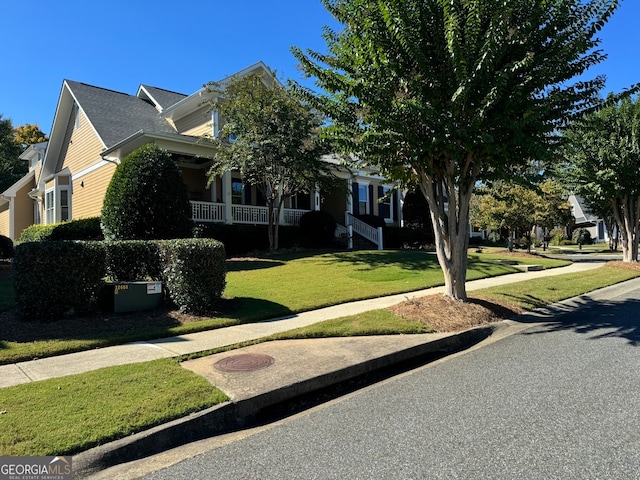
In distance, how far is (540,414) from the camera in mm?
4172

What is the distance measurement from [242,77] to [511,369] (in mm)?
16862

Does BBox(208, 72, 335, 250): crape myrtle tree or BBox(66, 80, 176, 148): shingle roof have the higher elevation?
BBox(66, 80, 176, 148): shingle roof

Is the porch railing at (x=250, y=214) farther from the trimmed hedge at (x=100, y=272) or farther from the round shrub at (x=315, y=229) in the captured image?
the trimmed hedge at (x=100, y=272)

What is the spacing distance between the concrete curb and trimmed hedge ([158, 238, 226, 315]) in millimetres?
3901

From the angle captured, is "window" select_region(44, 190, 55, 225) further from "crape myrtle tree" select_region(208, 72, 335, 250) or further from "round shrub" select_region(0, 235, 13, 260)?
"crape myrtle tree" select_region(208, 72, 335, 250)

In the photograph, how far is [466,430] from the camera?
3869 mm

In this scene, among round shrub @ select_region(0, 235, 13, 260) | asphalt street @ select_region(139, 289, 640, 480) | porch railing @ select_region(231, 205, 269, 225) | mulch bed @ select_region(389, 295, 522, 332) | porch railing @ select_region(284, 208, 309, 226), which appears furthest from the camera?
porch railing @ select_region(284, 208, 309, 226)

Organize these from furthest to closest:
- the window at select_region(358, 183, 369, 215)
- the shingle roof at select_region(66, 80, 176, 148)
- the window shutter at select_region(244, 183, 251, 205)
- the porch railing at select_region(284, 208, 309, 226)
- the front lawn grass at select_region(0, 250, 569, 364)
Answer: the window at select_region(358, 183, 369, 215) < the window shutter at select_region(244, 183, 251, 205) < the porch railing at select_region(284, 208, 309, 226) < the shingle roof at select_region(66, 80, 176, 148) < the front lawn grass at select_region(0, 250, 569, 364)

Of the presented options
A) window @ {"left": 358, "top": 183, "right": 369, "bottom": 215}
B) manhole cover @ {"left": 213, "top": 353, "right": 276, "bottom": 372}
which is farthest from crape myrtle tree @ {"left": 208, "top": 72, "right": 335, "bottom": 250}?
manhole cover @ {"left": 213, "top": 353, "right": 276, "bottom": 372}

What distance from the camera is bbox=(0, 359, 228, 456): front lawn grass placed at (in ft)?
11.8

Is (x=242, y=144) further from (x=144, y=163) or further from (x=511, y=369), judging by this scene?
(x=511, y=369)

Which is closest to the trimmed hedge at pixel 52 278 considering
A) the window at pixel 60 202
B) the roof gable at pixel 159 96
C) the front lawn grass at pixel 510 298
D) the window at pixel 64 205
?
the front lawn grass at pixel 510 298

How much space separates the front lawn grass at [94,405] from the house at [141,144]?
12909 mm

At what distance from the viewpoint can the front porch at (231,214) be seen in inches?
731
